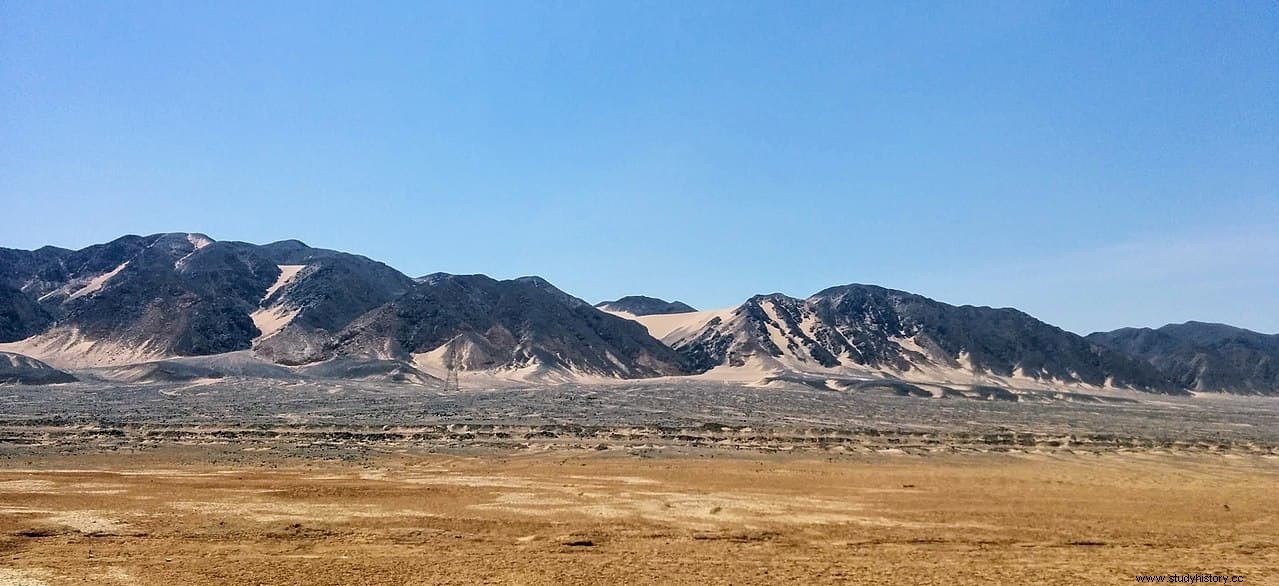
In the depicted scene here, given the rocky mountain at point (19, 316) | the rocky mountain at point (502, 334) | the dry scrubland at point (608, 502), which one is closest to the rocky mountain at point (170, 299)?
the rocky mountain at point (19, 316)

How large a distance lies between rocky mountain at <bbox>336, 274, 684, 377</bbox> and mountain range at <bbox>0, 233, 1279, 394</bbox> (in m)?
0.37

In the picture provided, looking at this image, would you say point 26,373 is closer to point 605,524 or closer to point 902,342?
point 605,524

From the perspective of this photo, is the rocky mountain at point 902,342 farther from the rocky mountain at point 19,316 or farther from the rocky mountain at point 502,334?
the rocky mountain at point 19,316

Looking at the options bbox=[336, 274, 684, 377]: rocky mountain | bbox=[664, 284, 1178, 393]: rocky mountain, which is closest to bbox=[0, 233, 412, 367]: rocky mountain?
bbox=[336, 274, 684, 377]: rocky mountain

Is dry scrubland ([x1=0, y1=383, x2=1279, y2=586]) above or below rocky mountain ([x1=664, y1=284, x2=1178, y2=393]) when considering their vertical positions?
below

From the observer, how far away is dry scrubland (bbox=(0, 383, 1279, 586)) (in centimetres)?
1573

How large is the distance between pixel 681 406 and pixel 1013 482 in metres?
41.0

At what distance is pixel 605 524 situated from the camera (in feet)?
64.5

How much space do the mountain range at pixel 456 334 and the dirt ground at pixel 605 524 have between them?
255ft

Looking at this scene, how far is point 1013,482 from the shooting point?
96.2 feet

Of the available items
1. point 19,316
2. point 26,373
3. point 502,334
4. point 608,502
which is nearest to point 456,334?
point 502,334

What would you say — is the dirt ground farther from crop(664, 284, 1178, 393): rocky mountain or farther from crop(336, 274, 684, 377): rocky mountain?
crop(664, 284, 1178, 393): rocky mountain

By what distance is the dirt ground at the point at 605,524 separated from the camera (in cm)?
1537

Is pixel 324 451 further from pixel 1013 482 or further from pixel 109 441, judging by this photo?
pixel 1013 482
